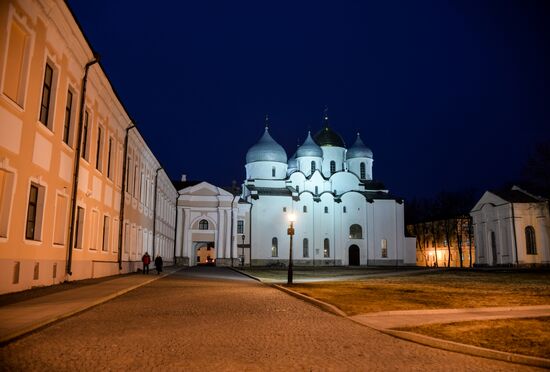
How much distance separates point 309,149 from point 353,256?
16642mm

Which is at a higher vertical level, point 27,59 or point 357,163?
point 357,163

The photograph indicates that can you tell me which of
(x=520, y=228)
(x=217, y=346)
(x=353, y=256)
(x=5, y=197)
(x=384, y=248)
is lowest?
(x=217, y=346)

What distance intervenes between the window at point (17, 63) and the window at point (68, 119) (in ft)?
13.7

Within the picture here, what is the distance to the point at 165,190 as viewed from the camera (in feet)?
161

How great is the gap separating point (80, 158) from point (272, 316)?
12.2 m

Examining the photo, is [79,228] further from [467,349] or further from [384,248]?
[384,248]

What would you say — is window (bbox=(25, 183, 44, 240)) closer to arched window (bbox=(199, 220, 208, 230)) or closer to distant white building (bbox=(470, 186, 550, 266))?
arched window (bbox=(199, 220, 208, 230))

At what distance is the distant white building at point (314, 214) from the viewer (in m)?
64.5

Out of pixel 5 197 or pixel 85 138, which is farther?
pixel 85 138

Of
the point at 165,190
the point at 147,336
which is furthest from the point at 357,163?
the point at 147,336

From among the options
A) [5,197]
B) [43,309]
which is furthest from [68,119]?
[43,309]

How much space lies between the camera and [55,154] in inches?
662

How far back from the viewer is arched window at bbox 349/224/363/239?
6831 cm

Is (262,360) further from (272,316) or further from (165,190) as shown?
(165,190)
